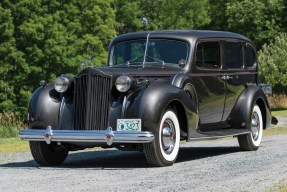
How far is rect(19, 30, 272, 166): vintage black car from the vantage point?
10.4 metres

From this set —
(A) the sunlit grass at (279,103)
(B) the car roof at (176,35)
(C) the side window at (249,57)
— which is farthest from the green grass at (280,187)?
(A) the sunlit grass at (279,103)

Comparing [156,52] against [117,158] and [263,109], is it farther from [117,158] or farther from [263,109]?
[263,109]

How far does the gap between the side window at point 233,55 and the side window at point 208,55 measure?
0.30m

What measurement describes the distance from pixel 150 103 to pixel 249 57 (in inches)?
175

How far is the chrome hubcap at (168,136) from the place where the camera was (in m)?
10.7

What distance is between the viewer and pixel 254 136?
44.1ft

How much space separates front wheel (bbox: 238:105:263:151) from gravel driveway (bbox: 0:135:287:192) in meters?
0.16

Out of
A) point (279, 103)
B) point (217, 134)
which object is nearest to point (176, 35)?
point (217, 134)

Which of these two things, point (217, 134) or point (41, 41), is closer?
point (217, 134)

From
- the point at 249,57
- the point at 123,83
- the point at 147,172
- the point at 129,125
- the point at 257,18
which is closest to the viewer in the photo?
the point at 147,172

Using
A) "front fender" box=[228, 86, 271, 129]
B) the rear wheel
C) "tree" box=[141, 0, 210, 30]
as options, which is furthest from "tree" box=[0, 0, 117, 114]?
the rear wheel

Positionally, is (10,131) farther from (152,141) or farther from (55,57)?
A: (55,57)

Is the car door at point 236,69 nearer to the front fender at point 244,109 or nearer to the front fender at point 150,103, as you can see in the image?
the front fender at point 244,109

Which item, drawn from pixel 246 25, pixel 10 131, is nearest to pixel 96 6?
pixel 246 25
